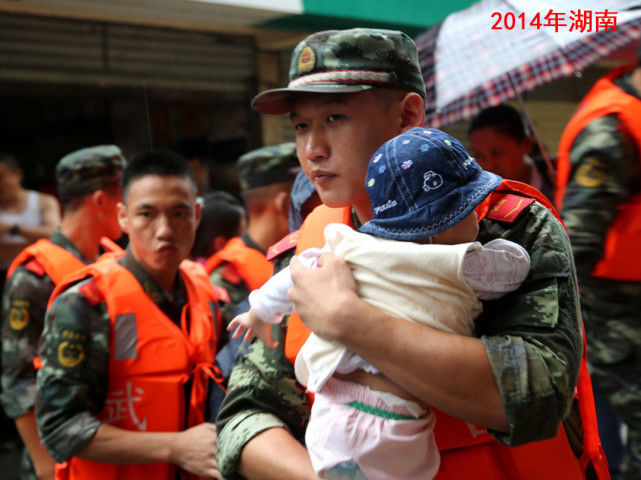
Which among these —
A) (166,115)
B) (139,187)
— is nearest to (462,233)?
(139,187)

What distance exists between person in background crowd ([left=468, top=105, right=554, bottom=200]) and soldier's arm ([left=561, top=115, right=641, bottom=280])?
1.19 meters

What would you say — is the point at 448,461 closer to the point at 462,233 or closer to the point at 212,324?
the point at 462,233

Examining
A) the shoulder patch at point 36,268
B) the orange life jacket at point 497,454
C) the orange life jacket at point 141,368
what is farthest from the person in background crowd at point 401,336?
the shoulder patch at point 36,268

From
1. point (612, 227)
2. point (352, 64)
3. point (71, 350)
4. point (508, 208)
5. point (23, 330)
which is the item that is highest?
point (352, 64)

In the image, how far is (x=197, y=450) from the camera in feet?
8.89

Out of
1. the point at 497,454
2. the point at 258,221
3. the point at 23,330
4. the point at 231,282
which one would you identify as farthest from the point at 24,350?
the point at 497,454

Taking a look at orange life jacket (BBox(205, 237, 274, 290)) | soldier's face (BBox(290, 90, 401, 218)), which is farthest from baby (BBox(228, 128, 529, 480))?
orange life jacket (BBox(205, 237, 274, 290))

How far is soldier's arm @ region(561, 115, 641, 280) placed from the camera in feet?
9.86

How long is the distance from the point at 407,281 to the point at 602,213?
1863mm

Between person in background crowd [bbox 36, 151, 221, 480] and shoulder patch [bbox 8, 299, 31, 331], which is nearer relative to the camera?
person in background crowd [bbox 36, 151, 221, 480]

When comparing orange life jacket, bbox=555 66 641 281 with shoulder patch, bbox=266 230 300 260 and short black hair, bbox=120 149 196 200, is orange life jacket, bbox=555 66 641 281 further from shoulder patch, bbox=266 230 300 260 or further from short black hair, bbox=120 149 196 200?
short black hair, bbox=120 149 196 200

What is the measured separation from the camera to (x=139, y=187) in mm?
3232

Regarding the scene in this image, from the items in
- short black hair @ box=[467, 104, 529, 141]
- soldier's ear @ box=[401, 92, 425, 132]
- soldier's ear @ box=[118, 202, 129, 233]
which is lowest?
soldier's ear @ box=[118, 202, 129, 233]

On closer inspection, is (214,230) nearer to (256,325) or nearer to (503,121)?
→ (503,121)
